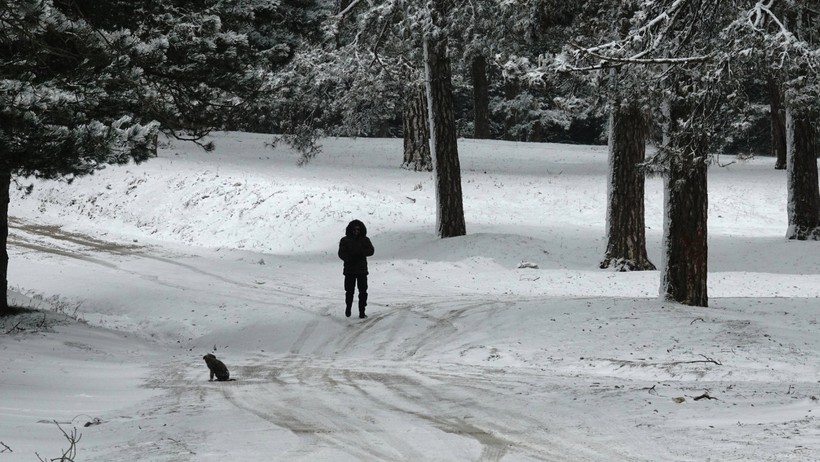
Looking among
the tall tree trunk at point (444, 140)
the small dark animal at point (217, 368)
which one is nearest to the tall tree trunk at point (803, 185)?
the tall tree trunk at point (444, 140)

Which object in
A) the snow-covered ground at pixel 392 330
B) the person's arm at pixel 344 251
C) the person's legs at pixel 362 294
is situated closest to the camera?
the snow-covered ground at pixel 392 330

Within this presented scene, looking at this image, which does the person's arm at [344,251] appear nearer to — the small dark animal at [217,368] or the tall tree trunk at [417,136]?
the small dark animal at [217,368]

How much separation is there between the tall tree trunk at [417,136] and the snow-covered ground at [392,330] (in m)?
1.48

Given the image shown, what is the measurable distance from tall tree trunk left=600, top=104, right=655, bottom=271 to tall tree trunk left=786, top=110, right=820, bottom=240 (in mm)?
5632

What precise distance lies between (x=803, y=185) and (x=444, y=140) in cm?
934

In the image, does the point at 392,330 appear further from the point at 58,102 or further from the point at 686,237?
the point at 58,102

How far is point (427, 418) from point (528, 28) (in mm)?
9989

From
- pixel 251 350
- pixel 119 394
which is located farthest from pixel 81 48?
pixel 251 350

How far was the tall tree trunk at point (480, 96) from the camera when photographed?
38.3 meters

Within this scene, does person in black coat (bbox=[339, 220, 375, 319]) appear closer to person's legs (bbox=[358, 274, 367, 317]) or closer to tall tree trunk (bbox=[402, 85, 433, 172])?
person's legs (bbox=[358, 274, 367, 317])

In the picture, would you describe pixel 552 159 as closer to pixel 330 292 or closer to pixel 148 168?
pixel 148 168

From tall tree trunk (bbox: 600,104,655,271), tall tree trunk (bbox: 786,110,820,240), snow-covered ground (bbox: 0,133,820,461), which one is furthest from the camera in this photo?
tall tree trunk (bbox: 786,110,820,240)

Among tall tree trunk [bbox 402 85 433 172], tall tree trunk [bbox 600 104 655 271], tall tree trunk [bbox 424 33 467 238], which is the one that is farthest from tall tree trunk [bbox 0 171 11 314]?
tall tree trunk [bbox 402 85 433 172]

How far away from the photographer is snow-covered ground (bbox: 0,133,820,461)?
5668mm
